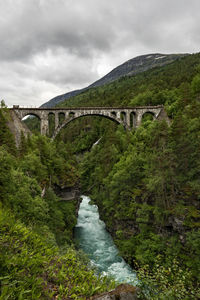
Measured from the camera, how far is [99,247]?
79.5 feet

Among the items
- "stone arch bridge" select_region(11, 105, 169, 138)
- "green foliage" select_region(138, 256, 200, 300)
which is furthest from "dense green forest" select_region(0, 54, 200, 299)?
"stone arch bridge" select_region(11, 105, 169, 138)

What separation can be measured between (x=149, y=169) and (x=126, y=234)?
343 inches

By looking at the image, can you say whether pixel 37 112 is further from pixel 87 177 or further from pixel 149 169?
pixel 149 169

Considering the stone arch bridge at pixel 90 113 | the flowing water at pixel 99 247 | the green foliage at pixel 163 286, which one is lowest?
the flowing water at pixel 99 247

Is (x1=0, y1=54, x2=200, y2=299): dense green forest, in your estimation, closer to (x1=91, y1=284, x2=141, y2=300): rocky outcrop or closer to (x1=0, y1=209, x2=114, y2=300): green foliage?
(x1=0, y1=209, x2=114, y2=300): green foliage

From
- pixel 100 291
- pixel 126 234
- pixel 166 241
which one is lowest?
pixel 126 234

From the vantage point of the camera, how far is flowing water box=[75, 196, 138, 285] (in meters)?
19.2

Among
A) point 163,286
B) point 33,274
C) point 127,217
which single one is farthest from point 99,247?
point 33,274

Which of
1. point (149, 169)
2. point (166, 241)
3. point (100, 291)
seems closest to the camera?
point (100, 291)

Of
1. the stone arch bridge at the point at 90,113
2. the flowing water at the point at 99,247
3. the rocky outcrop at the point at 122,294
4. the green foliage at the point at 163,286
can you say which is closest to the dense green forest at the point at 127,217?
the green foliage at the point at 163,286

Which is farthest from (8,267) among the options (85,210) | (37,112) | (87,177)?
(37,112)

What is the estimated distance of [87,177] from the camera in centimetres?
4400

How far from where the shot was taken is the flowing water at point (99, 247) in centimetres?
1917

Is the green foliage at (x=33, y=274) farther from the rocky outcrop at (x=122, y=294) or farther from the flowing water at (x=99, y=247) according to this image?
the flowing water at (x=99, y=247)
